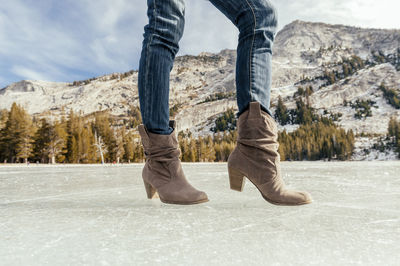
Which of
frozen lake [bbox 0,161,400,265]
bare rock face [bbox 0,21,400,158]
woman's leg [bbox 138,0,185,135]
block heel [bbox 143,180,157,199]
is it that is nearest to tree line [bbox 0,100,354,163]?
block heel [bbox 143,180,157,199]

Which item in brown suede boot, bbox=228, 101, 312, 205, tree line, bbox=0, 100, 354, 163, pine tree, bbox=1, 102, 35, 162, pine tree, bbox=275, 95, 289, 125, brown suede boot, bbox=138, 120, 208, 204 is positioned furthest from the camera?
pine tree, bbox=275, 95, 289, 125

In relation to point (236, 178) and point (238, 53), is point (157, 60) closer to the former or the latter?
point (238, 53)

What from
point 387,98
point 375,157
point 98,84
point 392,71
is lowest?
point 375,157

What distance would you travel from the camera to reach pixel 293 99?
301 ft

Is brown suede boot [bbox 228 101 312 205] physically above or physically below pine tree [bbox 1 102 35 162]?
below

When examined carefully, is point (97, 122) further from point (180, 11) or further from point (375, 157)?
point (375, 157)

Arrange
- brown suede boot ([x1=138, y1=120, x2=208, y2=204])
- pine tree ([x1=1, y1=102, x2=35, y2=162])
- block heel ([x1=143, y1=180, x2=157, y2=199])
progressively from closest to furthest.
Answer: brown suede boot ([x1=138, y1=120, x2=208, y2=204]), block heel ([x1=143, y1=180, x2=157, y2=199]), pine tree ([x1=1, y1=102, x2=35, y2=162])

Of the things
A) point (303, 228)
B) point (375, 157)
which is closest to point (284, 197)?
point (303, 228)

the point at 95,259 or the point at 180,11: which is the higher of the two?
the point at 180,11

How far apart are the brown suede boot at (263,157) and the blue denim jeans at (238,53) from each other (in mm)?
52

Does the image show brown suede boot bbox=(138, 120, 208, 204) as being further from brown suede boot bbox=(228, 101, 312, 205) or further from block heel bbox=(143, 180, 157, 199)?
brown suede boot bbox=(228, 101, 312, 205)

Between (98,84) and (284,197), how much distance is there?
442 ft

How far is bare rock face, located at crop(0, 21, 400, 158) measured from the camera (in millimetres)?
85938

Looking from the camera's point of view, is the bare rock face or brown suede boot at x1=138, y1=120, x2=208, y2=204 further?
the bare rock face
